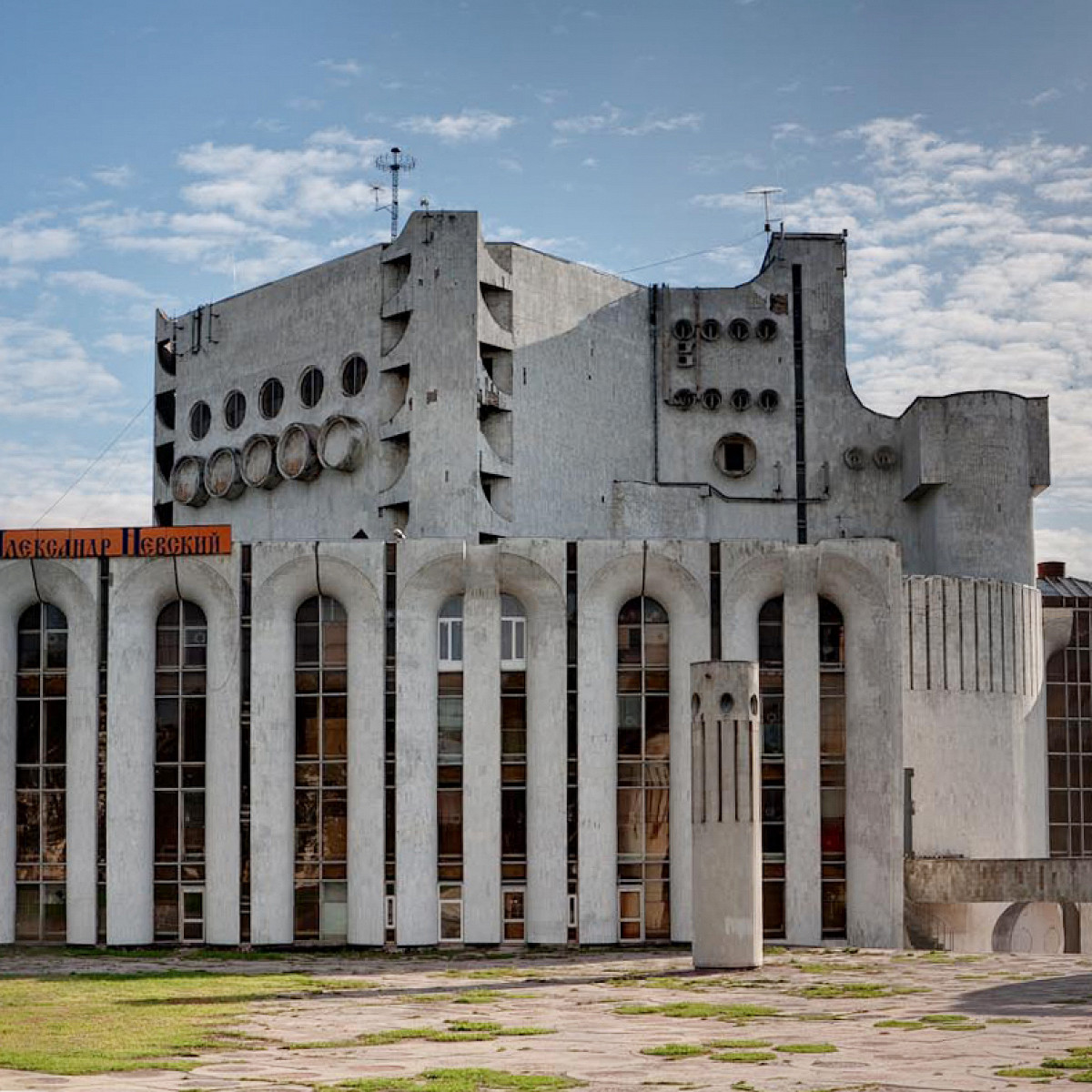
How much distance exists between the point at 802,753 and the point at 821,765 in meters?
0.83

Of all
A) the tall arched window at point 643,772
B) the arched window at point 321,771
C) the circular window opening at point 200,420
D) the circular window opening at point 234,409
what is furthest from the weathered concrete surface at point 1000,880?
the circular window opening at point 200,420

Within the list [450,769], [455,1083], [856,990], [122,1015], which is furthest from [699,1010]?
[450,769]

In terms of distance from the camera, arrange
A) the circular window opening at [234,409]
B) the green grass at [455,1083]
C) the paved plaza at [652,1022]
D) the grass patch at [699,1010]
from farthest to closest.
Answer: the circular window opening at [234,409]
the grass patch at [699,1010]
the paved plaza at [652,1022]
the green grass at [455,1083]

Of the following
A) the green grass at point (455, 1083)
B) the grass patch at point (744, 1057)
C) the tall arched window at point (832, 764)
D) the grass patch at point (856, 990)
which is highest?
the tall arched window at point (832, 764)

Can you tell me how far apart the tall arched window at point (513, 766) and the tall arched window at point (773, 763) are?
7.58 m

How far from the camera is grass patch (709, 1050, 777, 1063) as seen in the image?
96.3ft

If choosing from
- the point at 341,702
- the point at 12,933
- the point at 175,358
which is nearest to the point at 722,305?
the point at 175,358

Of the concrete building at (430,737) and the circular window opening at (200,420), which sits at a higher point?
the circular window opening at (200,420)

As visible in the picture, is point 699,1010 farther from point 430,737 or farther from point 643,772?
point 430,737

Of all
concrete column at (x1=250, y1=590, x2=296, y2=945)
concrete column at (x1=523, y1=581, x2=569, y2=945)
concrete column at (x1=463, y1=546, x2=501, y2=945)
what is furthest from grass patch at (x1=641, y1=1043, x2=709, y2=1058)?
concrete column at (x1=250, y1=590, x2=296, y2=945)

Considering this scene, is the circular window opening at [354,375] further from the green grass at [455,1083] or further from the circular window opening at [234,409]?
the green grass at [455,1083]

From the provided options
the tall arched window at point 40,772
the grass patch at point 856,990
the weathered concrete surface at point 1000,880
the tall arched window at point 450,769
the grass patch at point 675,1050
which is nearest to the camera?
the grass patch at point 675,1050

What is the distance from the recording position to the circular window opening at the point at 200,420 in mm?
82562

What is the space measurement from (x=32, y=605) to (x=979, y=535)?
38.5 meters
